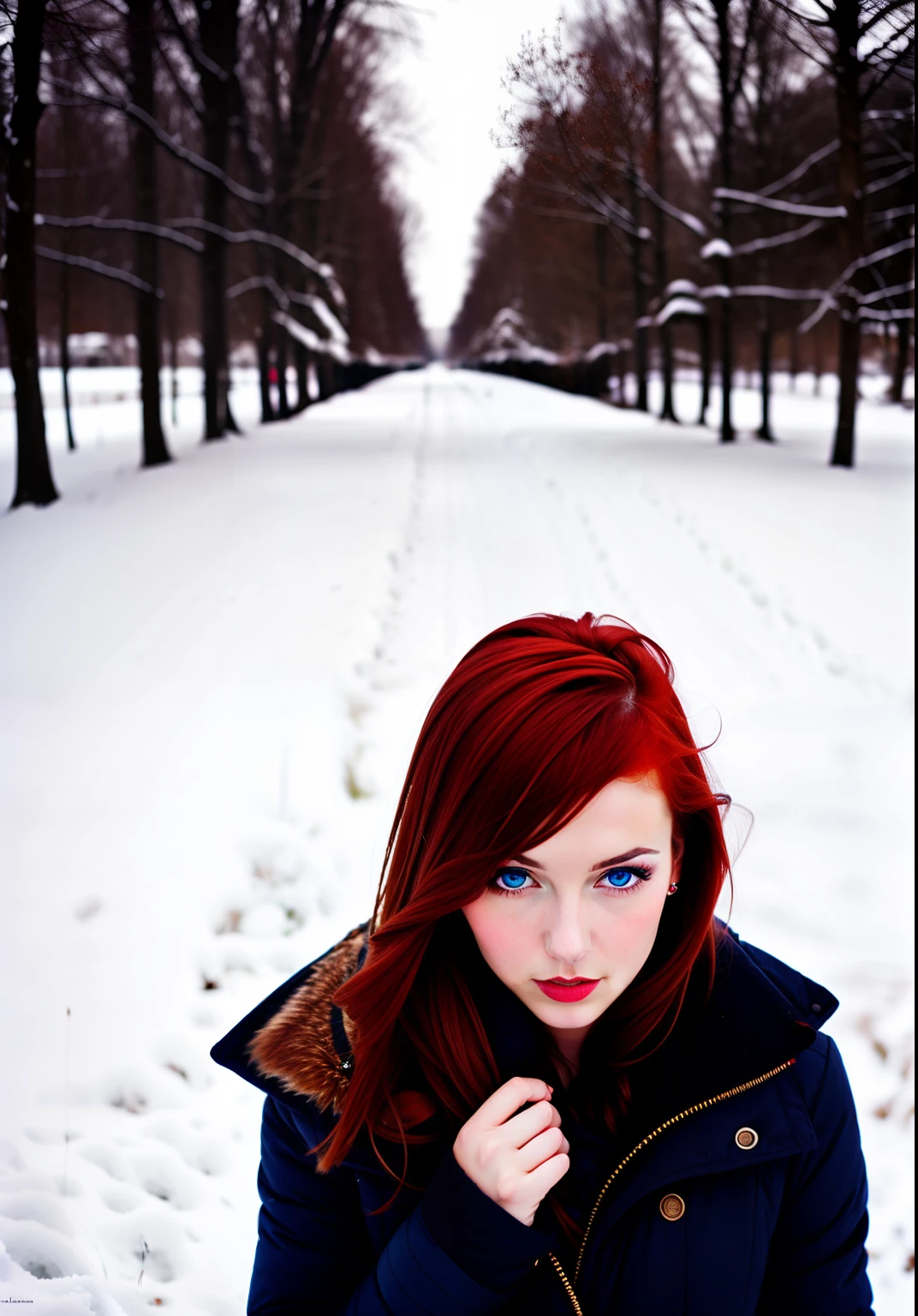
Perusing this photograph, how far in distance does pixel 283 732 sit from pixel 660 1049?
290cm

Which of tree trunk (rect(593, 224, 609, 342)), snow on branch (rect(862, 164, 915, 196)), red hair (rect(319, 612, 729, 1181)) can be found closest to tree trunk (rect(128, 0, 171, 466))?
tree trunk (rect(593, 224, 609, 342))

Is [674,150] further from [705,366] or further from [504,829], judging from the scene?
[705,366]

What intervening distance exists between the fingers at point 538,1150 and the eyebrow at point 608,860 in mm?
240

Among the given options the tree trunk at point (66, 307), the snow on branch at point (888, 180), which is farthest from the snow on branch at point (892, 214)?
the tree trunk at point (66, 307)

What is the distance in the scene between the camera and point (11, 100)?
129 centimetres

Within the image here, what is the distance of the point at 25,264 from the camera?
1.46 meters

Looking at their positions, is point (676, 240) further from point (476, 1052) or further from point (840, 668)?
point (476, 1052)

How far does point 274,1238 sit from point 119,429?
255 cm

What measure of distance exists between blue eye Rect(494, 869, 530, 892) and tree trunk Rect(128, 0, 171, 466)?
148 cm

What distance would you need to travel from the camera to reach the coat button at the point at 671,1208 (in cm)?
110

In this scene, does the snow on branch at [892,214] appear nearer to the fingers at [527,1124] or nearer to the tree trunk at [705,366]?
the tree trunk at [705,366]

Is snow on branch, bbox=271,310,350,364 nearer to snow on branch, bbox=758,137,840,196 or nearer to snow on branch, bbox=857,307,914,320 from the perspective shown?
snow on branch, bbox=758,137,840,196

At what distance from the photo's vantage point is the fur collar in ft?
3.72

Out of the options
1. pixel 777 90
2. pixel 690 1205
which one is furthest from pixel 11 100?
pixel 777 90
